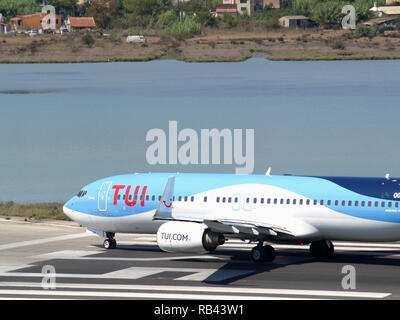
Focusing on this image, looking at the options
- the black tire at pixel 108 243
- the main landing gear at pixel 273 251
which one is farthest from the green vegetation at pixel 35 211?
the main landing gear at pixel 273 251

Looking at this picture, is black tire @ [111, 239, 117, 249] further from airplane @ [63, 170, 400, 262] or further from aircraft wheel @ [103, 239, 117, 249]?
airplane @ [63, 170, 400, 262]

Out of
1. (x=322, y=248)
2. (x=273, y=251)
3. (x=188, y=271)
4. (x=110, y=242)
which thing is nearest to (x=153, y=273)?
(x=188, y=271)

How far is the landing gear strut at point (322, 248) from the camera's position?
153ft

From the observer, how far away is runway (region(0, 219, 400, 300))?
3875 centimetres

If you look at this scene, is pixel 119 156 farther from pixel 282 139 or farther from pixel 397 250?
pixel 397 250

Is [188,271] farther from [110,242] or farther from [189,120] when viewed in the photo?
[189,120]

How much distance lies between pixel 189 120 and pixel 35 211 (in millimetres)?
51030

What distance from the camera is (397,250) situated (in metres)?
50.1

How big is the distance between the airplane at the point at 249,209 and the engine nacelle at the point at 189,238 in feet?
0.07

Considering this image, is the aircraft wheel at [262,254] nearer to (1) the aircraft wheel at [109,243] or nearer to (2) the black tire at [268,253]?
(2) the black tire at [268,253]

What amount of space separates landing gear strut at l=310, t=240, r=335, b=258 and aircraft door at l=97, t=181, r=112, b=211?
11.0 meters

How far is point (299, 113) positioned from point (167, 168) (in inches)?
1496

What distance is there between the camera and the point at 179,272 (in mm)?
43719

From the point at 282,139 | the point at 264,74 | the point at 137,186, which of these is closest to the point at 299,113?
the point at 282,139
